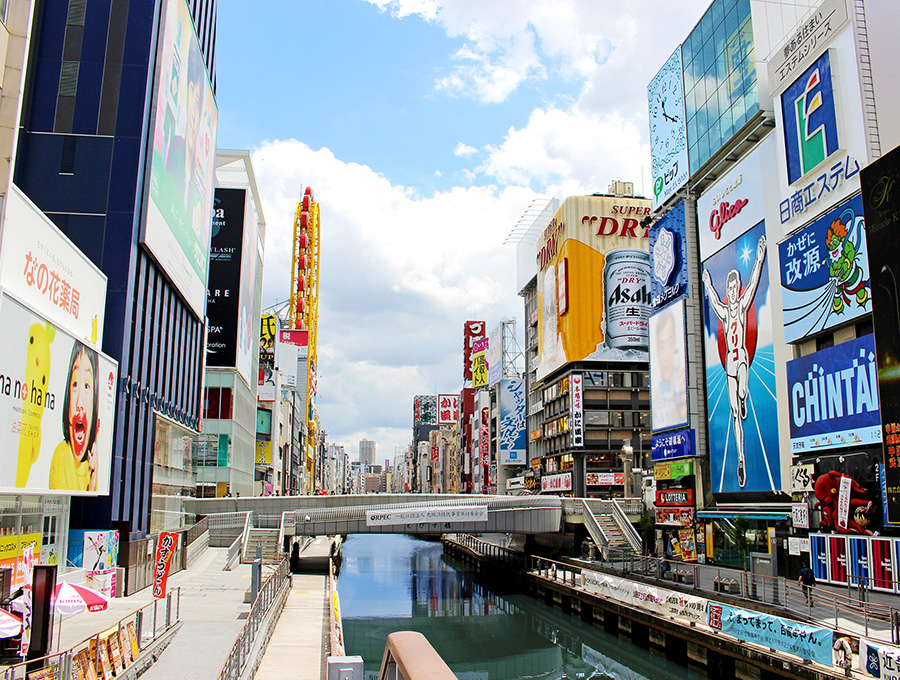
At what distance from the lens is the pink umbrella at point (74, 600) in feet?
52.7

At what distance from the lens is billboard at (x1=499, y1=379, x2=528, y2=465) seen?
361 feet

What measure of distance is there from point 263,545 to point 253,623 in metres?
27.1

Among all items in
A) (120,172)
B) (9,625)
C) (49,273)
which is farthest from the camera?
(120,172)

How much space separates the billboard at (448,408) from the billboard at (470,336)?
2161cm

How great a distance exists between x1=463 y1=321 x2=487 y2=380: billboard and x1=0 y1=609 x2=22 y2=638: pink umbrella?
12360 centimetres

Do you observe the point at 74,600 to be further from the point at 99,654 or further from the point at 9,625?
the point at 9,625

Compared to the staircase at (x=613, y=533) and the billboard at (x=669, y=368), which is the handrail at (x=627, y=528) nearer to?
the staircase at (x=613, y=533)

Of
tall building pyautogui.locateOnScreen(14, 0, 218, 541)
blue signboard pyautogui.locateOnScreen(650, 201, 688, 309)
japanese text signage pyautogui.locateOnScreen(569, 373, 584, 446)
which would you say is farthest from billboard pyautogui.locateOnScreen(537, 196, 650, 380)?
tall building pyautogui.locateOnScreen(14, 0, 218, 541)

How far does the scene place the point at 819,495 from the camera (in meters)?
35.4

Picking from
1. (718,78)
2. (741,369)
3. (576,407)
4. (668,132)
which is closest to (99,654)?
(741,369)

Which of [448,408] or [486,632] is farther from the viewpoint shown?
[448,408]

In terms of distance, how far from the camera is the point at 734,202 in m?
48.0

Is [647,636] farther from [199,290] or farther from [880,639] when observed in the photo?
[199,290]

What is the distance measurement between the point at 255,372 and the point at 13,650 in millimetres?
73561
